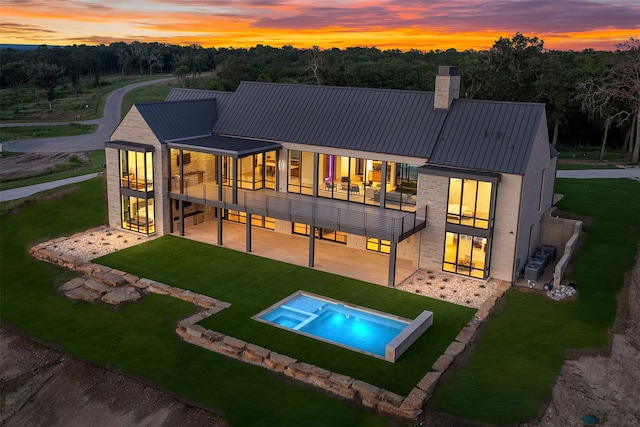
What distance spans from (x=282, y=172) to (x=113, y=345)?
14098 mm

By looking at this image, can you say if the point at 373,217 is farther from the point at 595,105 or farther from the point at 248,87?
the point at 595,105

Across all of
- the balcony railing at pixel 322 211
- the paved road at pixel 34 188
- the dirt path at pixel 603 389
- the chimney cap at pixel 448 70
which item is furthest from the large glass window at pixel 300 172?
the paved road at pixel 34 188

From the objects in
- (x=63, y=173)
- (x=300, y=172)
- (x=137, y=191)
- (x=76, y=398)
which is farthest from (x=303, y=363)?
(x=63, y=173)

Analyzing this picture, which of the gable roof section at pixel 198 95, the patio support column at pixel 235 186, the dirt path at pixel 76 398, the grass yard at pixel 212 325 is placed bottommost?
the dirt path at pixel 76 398

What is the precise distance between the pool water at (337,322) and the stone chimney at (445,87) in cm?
1147

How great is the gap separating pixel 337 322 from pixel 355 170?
953 cm

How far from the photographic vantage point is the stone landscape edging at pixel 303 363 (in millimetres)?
16969

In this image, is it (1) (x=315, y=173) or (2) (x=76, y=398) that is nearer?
(2) (x=76, y=398)

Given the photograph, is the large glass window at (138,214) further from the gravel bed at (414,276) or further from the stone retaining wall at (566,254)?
the stone retaining wall at (566,254)

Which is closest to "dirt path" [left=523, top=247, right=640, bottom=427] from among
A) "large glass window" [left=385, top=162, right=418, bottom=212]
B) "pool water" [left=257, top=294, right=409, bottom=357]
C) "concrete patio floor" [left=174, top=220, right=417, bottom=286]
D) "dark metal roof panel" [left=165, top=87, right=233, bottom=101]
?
"pool water" [left=257, top=294, right=409, bottom=357]

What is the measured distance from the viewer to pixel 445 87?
92.7ft

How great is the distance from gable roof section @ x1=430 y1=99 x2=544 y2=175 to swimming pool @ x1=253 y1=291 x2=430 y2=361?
8.22 m

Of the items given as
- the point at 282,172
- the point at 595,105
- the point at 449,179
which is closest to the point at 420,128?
the point at 449,179

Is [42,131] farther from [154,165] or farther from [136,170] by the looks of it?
[154,165]
